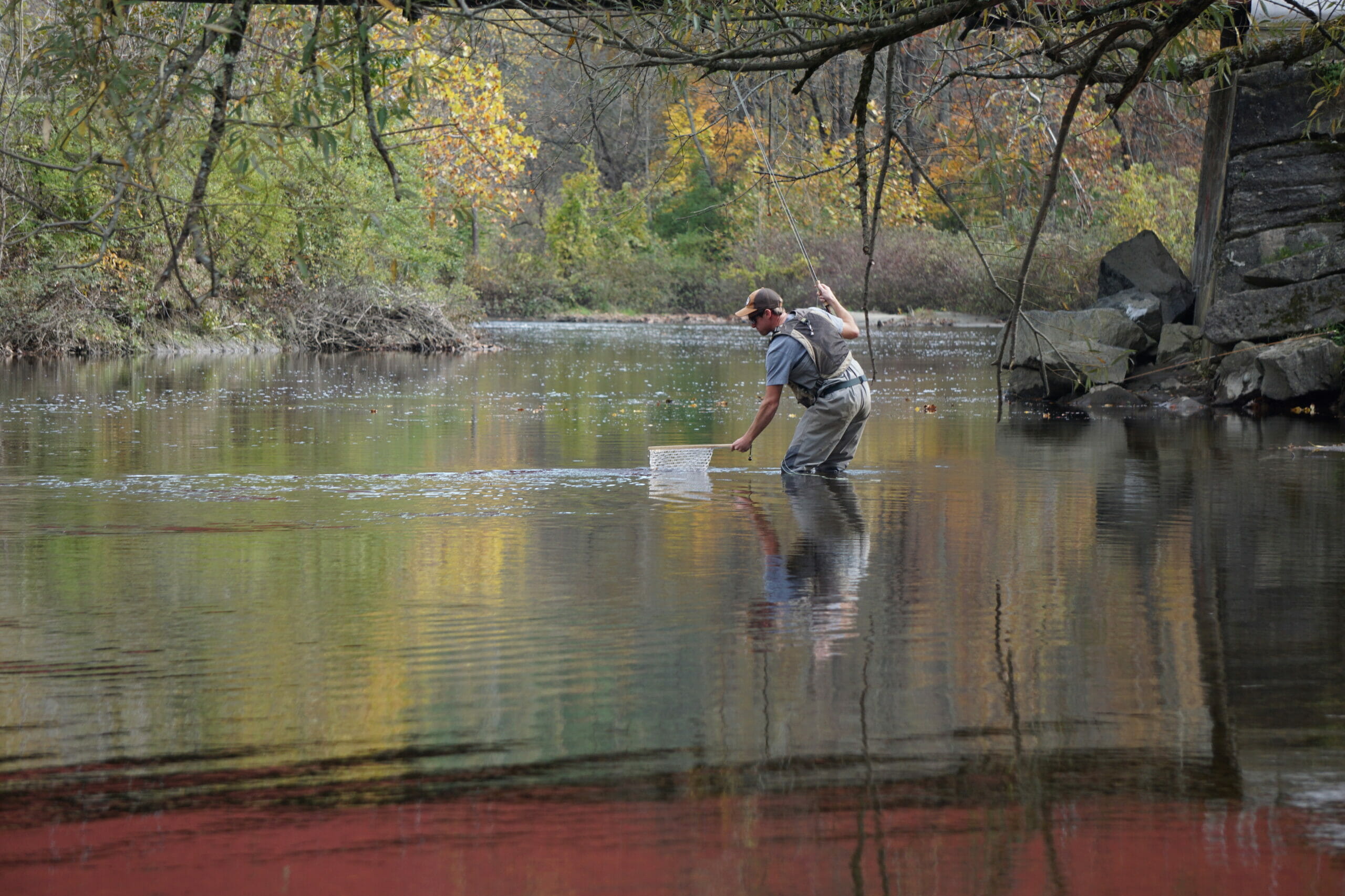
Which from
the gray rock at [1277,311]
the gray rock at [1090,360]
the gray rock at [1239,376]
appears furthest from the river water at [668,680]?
the gray rock at [1090,360]

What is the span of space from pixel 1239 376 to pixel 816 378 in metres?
8.17

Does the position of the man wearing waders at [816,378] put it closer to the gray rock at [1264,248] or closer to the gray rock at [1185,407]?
the gray rock at [1185,407]

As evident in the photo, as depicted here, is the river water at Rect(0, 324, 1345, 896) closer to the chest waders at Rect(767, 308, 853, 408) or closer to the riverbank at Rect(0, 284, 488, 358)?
the chest waders at Rect(767, 308, 853, 408)

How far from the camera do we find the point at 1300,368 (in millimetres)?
16953

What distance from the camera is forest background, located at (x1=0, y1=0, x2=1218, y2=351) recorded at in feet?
22.7

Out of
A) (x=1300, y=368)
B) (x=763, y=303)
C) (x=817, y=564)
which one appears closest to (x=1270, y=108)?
(x=1300, y=368)

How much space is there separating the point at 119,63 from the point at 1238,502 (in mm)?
7043

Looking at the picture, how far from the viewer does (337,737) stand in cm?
457

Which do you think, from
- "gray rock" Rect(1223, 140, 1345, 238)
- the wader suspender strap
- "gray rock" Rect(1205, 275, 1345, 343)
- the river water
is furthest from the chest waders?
"gray rock" Rect(1223, 140, 1345, 238)

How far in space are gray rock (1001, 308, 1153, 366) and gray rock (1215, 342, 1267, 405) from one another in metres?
1.38

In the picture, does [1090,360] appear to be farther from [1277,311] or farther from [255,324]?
[255,324]

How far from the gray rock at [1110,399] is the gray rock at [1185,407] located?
418mm

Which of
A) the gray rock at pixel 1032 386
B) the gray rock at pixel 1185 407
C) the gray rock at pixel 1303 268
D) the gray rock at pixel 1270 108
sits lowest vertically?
the gray rock at pixel 1185 407

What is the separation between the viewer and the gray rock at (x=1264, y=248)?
1766cm
